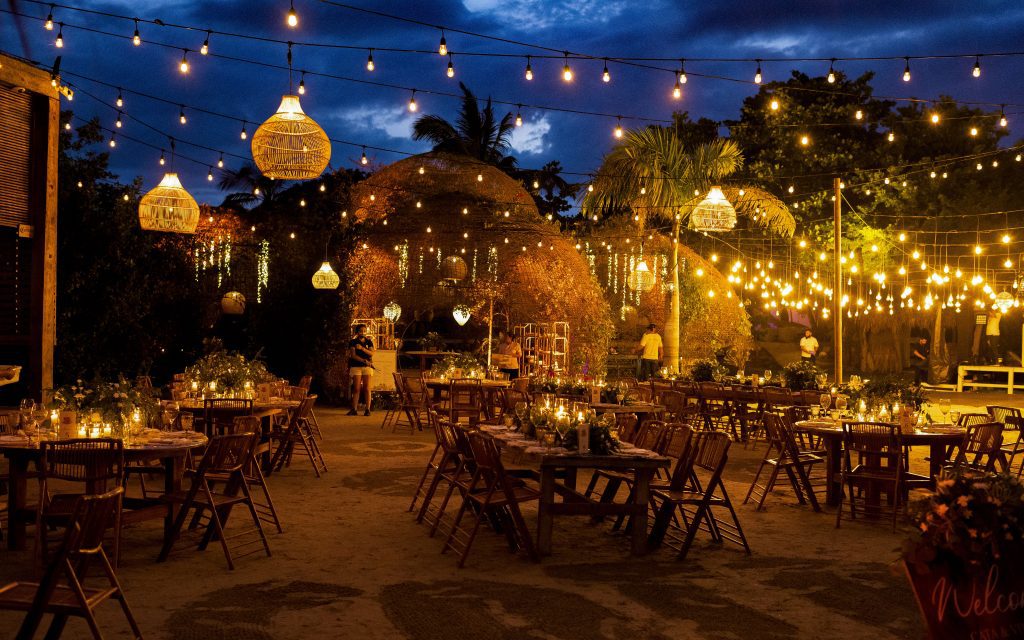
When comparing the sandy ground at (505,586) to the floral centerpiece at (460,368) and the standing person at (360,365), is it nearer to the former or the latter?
the floral centerpiece at (460,368)

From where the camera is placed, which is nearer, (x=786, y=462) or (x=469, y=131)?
(x=786, y=462)

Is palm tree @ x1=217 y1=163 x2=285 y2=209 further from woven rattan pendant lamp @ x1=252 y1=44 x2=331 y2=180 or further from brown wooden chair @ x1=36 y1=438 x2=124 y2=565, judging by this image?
brown wooden chair @ x1=36 y1=438 x2=124 y2=565

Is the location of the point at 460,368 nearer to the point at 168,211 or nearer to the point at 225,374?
the point at 225,374

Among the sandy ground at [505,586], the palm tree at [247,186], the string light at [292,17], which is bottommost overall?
the sandy ground at [505,586]

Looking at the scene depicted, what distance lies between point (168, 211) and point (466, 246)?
7.26m

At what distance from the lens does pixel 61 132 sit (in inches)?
579

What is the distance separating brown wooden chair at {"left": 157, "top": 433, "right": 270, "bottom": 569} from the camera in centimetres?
641

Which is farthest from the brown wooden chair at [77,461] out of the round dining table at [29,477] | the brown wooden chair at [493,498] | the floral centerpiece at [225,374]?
the floral centerpiece at [225,374]

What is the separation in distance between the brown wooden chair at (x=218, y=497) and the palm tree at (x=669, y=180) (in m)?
15.1

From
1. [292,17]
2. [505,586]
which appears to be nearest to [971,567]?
[505,586]

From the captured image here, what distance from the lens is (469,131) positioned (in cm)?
3003

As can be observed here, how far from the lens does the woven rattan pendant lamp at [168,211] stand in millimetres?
13430

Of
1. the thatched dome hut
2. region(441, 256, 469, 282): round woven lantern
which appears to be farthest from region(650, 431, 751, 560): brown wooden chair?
the thatched dome hut

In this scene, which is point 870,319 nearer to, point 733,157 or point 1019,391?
point 1019,391
